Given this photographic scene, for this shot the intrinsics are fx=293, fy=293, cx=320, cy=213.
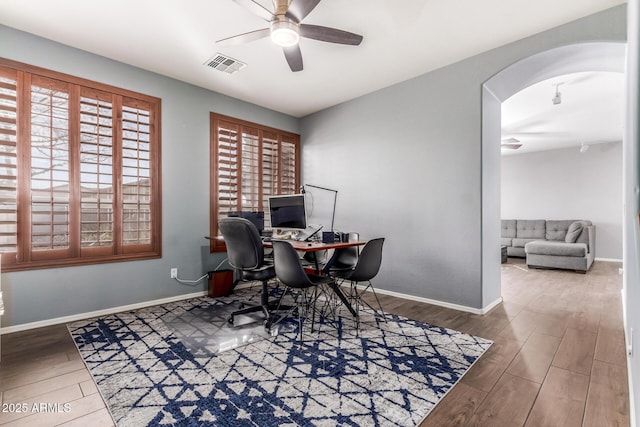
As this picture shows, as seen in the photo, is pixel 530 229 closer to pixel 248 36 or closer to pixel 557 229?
pixel 557 229

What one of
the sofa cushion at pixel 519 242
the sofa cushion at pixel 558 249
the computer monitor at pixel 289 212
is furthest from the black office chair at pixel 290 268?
the sofa cushion at pixel 519 242

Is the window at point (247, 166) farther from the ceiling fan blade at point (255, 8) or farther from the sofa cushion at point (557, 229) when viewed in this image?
the sofa cushion at point (557, 229)

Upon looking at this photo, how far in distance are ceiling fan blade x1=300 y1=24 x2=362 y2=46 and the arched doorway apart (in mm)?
1613

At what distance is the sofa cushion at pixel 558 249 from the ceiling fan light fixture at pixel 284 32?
5.88 meters

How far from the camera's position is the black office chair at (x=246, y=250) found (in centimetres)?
260

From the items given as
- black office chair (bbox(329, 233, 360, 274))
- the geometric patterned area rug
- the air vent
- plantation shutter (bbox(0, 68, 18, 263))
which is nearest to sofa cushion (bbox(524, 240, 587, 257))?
the geometric patterned area rug

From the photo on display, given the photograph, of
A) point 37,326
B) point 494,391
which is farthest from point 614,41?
point 37,326

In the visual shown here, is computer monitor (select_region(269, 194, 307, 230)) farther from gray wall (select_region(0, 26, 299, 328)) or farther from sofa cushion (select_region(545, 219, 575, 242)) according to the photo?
sofa cushion (select_region(545, 219, 575, 242))

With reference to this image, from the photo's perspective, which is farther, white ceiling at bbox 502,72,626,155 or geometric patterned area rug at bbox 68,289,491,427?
white ceiling at bbox 502,72,626,155

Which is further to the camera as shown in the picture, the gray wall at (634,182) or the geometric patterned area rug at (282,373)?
the geometric patterned area rug at (282,373)

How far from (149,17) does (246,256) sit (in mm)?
2230

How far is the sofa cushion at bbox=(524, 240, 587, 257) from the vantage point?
5207 millimetres

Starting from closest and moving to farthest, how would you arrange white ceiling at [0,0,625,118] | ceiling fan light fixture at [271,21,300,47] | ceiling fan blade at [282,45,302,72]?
ceiling fan light fixture at [271,21,300,47] < white ceiling at [0,0,625,118] < ceiling fan blade at [282,45,302,72]

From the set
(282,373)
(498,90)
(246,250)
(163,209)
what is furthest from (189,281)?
(498,90)
